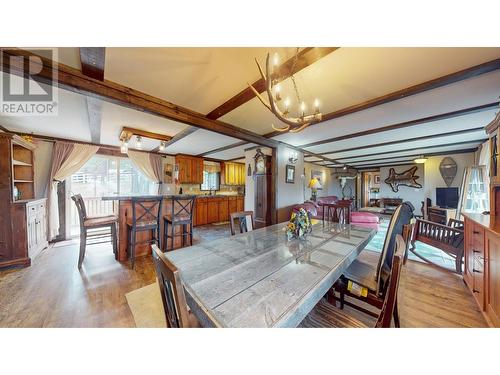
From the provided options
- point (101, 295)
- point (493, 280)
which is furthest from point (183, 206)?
point (493, 280)

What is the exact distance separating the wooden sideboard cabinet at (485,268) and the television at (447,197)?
4.50 meters

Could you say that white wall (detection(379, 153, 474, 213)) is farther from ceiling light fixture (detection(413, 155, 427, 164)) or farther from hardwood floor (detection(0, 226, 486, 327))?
hardwood floor (detection(0, 226, 486, 327))

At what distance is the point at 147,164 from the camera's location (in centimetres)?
501

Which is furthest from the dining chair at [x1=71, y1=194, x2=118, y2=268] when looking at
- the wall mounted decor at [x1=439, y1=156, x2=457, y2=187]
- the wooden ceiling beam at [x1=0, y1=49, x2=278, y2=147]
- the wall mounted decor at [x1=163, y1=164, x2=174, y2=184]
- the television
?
the wall mounted decor at [x1=439, y1=156, x2=457, y2=187]

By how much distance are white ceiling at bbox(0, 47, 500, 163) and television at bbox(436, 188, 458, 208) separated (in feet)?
9.18

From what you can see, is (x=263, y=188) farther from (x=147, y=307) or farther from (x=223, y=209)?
(x=147, y=307)

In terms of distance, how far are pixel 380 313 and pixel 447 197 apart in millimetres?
6664

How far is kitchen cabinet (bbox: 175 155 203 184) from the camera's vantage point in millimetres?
5371


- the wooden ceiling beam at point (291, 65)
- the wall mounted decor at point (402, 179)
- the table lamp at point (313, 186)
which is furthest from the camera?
the wall mounted decor at point (402, 179)

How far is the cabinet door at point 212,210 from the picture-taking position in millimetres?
5477

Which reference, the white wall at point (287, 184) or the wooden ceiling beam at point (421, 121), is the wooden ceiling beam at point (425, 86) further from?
the white wall at point (287, 184)

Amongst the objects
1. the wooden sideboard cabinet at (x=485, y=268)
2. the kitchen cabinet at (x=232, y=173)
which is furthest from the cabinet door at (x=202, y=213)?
Result: the wooden sideboard cabinet at (x=485, y=268)
